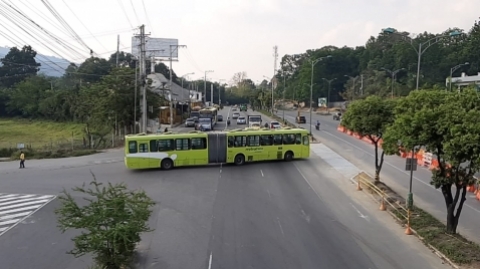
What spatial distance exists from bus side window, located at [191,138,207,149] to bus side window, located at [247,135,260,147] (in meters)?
3.18

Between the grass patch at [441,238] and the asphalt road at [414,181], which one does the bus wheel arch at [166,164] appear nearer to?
the asphalt road at [414,181]

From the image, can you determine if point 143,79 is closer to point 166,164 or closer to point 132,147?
point 132,147

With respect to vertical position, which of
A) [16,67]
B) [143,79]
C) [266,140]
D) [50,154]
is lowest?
[50,154]

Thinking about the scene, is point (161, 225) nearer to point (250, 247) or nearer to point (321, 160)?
point (250, 247)

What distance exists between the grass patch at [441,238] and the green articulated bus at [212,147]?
13128mm

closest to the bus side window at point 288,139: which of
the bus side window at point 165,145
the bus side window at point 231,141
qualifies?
the bus side window at point 231,141

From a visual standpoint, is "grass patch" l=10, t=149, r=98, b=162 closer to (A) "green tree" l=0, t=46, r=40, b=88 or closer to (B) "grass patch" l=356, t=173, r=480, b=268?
(B) "grass patch" l=356, t=173, r=480, b=268

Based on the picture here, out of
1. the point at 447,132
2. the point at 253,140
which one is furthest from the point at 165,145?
the point at 447,132

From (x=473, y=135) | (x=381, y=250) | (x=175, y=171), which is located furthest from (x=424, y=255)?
(x=175, y=171)

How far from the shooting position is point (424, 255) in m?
14.5

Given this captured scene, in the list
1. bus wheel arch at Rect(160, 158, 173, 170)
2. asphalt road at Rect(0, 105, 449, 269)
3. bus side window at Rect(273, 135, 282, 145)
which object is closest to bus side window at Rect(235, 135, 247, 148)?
bus side window at Rect(273, 135, 282, 145)

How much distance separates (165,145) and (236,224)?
13910 mm

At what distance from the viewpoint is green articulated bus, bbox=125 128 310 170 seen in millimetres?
29766

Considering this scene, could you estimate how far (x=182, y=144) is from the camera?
30766 mm
